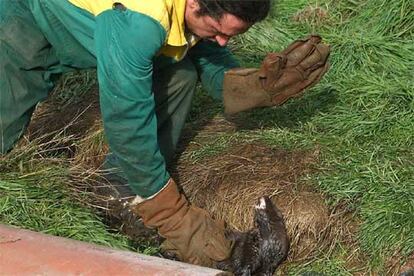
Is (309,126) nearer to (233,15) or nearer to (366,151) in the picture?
(366,151)

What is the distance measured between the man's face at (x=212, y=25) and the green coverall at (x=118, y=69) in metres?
0.05

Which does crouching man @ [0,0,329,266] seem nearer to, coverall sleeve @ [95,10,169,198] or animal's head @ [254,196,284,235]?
coverall sleeve @ [95,10,169,198]

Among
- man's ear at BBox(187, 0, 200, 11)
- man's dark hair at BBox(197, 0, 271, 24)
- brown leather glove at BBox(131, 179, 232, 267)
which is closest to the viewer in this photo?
man's dark hair at BBox(197, 0, 271, 24)

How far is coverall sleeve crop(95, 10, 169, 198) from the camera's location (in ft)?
11.4

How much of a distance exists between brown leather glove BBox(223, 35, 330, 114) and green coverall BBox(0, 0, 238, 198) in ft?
0.62

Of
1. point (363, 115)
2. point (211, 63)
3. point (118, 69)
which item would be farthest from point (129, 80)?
point (363, 115)

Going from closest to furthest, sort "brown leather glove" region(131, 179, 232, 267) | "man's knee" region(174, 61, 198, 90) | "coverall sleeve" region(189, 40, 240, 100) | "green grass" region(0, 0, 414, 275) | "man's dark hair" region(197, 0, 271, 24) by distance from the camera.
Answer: "man's dark hair" region(197, 0, 271, 24) < "brown leather glove" region(131, 179, 232, 267) < "green grass" region(0, 0, 414, 275) < "man's knee" region(174, 61, 198, 90) < "coverall sleeve" region(189, 40, 240, 100)

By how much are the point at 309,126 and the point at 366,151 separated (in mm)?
413

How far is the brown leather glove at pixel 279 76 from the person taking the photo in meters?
4.21

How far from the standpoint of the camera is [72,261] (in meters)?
3.09

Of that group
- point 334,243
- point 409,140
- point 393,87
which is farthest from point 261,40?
point 334,243

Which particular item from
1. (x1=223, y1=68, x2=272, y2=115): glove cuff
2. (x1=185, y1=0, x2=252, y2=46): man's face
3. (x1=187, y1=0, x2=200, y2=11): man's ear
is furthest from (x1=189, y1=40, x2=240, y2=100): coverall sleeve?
(x1=187, y1=0, x2=200, y2=11): man's ear

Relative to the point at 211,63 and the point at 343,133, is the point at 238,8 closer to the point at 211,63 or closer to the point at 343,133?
the point at 211,63

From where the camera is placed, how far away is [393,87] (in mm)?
5164
